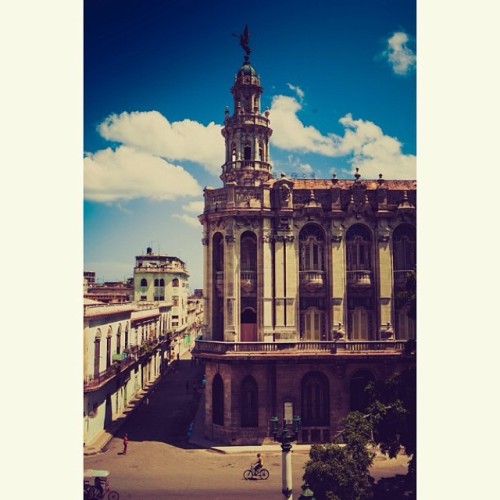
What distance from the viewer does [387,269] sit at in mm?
21484

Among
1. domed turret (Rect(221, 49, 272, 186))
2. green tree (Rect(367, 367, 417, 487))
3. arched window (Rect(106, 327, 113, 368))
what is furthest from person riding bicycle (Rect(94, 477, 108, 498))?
domed turret (Rect(221, 49, 272, 186))

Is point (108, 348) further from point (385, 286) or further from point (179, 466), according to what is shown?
point (385, 286)

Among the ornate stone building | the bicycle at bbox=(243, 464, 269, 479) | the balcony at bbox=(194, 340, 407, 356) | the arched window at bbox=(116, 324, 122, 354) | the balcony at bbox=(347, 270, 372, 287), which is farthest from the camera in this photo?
the arched window at bbox=(116, 324, 122, 354)

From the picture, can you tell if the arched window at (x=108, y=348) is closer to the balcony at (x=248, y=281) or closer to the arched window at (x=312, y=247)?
the balcony at (x=248, y=281)

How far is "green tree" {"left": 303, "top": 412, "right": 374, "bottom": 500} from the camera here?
513 inches

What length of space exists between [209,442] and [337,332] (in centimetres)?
720

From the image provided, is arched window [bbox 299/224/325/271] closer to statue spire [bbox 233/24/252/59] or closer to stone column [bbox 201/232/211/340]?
stone column [bbox 201/232/211/340]

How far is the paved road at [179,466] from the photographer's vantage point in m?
16.0

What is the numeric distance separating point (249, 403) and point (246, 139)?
1307 cm

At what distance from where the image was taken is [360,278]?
21.7 m

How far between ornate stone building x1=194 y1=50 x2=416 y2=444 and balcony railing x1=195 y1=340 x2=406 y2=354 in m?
0.04

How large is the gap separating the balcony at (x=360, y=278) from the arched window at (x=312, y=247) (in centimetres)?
134
